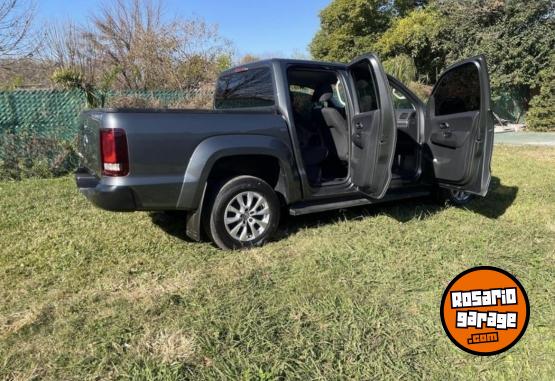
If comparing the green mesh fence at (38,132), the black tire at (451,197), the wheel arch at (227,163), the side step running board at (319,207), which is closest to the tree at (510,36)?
the black tire at (451,197)

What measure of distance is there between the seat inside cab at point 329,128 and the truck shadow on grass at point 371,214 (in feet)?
1.56

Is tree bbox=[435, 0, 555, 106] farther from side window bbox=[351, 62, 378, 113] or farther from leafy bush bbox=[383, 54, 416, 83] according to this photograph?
side window bbox=[351, 62, 378, 113]

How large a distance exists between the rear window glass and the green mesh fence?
398cm

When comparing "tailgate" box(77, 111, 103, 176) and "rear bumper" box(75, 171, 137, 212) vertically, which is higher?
"tailgate" box(77, 111, 103, 176)

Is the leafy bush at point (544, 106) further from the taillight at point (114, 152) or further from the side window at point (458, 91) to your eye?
the taillight at point (114, 152)

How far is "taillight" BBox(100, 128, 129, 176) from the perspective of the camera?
3.12 meters

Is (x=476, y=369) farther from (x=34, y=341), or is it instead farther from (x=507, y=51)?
(x=507, y=51)

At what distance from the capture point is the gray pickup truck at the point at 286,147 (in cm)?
327

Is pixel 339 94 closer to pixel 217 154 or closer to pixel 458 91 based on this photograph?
pixel 458 91

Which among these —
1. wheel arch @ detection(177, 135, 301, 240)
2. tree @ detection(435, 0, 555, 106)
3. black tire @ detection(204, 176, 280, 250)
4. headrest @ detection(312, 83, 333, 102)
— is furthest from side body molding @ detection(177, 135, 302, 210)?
tree @ detection(435, 0, 555, 106)

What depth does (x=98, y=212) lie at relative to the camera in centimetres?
486

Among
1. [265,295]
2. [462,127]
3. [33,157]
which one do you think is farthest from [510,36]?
[265,295]

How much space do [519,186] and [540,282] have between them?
3.37 meters

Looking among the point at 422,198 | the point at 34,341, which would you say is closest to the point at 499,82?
the point at 422,198
